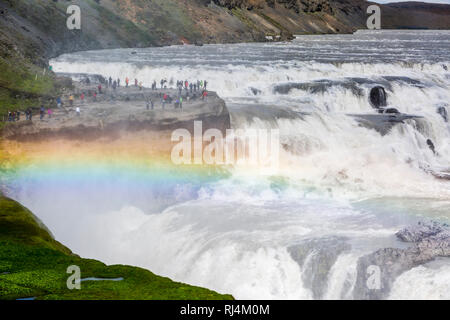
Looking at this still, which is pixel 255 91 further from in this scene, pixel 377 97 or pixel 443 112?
pixel 443 112

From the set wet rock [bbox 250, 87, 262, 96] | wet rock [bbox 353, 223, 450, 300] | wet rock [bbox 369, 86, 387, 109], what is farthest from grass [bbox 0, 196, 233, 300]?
wet rock [bbox 369, 86, 387, 109]

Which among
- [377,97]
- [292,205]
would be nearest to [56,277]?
[292,205]

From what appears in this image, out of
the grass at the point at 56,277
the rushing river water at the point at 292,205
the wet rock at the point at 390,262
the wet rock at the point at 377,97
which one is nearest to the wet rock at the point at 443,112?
the rushing river water at the point at 292,205
